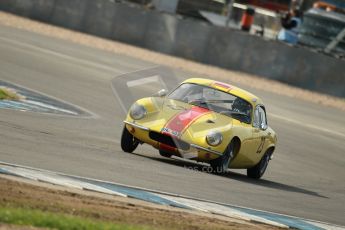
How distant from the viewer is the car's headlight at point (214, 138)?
500 inches

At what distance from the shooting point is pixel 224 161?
13016 millimetres

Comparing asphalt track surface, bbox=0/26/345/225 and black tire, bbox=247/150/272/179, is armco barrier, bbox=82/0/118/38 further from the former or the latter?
black tire, bbox=247/150/272/179

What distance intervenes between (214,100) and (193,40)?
17.5 meters

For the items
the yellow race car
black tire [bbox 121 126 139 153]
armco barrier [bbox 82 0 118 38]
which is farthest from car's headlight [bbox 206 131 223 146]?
armco barrier [bbox 82 0 118 38]

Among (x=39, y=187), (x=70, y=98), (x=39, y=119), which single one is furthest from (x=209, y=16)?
(x=39, y=187)

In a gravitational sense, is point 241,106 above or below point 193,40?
above

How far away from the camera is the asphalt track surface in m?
11.3

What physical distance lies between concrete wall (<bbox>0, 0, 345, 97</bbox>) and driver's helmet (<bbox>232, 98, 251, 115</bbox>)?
16.1 metres

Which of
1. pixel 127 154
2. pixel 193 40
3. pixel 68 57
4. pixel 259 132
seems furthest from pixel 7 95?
pixel 193 40

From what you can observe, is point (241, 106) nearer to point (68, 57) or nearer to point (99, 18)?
point (68, 57)

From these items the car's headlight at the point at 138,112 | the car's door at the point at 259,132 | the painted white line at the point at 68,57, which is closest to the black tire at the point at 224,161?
the car's door at the point at 259,132

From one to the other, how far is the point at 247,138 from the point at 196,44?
59.1ft

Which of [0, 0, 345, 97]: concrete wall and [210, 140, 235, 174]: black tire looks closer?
[210, 140, 235, 174]: black tire

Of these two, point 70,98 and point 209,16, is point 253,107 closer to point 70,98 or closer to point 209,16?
point 70,98
